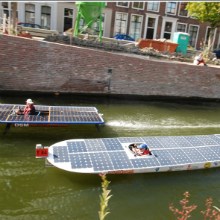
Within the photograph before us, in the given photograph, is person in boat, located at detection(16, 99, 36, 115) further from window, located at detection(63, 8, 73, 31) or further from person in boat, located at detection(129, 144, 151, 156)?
window, located at detection(63, 8, 73, 31)

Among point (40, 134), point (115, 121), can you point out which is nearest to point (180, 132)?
point (115, 121)

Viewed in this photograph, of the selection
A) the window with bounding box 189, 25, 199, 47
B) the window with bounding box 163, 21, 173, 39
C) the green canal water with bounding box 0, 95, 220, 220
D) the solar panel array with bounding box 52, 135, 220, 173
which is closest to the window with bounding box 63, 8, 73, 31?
the window with bounding box 163, 21, 173, 39

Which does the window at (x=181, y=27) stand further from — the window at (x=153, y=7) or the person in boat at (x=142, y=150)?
the person in boat at (x=142, y=150)

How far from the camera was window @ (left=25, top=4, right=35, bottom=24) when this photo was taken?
32.7 metres

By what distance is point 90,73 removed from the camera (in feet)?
60.2

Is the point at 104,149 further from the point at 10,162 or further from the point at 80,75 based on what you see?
→ the point at 80,75

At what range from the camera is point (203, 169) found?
10.6 meters

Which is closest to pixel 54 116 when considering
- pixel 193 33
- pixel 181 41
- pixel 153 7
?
pixel 181 41

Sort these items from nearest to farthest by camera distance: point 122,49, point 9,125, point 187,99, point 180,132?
point 9,125 < point 180,132 < point 187,99 < point 122,49

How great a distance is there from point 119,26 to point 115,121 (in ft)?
75.8

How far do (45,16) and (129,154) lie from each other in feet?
89.4

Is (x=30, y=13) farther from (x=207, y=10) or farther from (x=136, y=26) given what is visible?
(x=207, y=10)

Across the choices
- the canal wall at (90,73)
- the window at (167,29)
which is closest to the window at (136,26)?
the window at (167,29)

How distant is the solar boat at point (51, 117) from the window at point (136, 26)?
24.4 meters
